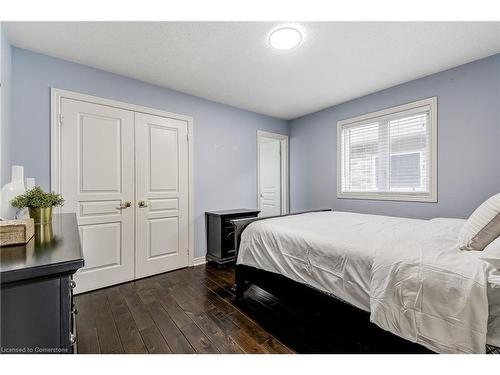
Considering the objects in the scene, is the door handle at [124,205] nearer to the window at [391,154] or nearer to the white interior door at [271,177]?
the white interior door at [271,177]

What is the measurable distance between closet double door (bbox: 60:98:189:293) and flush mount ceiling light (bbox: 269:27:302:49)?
67.1 inches

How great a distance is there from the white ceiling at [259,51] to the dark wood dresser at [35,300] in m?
1.91

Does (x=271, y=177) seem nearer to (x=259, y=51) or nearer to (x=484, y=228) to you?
(x=259, y=51)

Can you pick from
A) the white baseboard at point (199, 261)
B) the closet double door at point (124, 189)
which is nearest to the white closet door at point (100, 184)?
the closet double door at point (124, 189)

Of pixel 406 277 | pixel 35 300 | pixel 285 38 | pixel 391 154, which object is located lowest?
pixel 406 277

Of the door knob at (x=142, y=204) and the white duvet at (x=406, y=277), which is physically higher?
the door knob at (x=142, y=204)

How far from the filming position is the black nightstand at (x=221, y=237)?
3.20 m

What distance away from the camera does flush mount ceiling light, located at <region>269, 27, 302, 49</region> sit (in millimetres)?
1886

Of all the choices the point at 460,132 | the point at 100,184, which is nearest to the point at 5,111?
the point at 100,184

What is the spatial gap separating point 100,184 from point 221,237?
1.63m

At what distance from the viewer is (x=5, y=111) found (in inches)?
73.5
